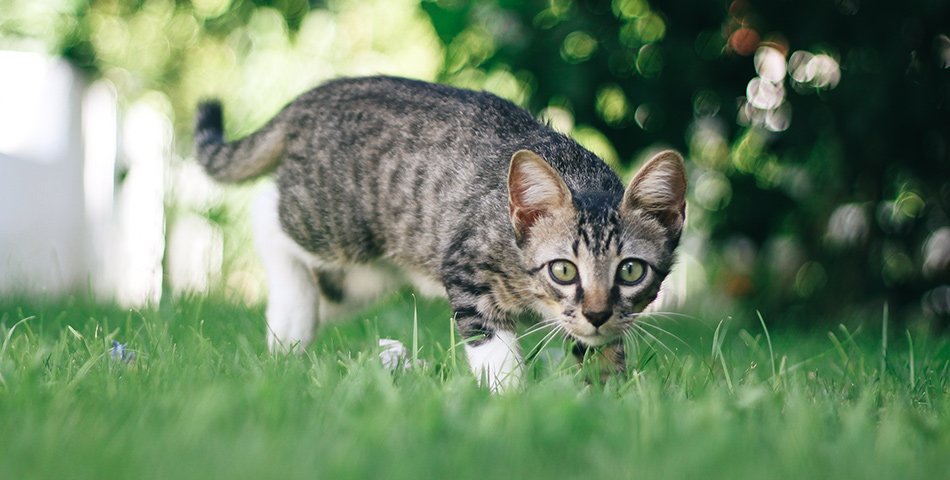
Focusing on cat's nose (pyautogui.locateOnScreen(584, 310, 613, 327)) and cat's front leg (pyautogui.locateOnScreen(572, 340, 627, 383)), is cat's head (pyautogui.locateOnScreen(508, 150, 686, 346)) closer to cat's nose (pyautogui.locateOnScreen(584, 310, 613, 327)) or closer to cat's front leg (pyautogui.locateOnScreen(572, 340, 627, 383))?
cat's nose (pyautogui.locateOnScreen(584, 310, 613, 327))

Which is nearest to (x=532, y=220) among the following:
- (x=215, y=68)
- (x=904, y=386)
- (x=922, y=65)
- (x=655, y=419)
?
(x=655, y=419)

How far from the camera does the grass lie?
5.24ft

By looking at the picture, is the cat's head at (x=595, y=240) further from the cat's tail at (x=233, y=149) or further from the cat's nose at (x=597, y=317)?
the cat's tail at (x=233, y=149)

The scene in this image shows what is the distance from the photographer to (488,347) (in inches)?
107

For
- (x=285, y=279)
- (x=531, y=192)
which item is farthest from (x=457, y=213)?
(x=285, y=279)

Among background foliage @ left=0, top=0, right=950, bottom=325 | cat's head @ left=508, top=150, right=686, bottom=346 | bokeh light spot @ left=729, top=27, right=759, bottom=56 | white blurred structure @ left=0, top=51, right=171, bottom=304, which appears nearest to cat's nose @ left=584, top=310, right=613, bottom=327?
cat's head @ left=508, top=150, right=686, bottom=346

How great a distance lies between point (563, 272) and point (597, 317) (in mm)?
185

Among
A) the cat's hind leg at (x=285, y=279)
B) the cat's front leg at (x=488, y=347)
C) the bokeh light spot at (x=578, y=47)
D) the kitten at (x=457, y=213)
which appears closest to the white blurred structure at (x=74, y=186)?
the cat's hind leg at (x=285, y=279)

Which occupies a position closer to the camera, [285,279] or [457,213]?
[457,213]

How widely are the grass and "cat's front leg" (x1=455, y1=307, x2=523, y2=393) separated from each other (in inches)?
3.5

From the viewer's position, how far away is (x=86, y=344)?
2.71 metres

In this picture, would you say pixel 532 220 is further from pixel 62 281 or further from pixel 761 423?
pixel 62 281

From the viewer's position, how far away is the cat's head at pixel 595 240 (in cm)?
261

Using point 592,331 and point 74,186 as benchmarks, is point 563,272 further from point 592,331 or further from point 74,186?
point 74,186
